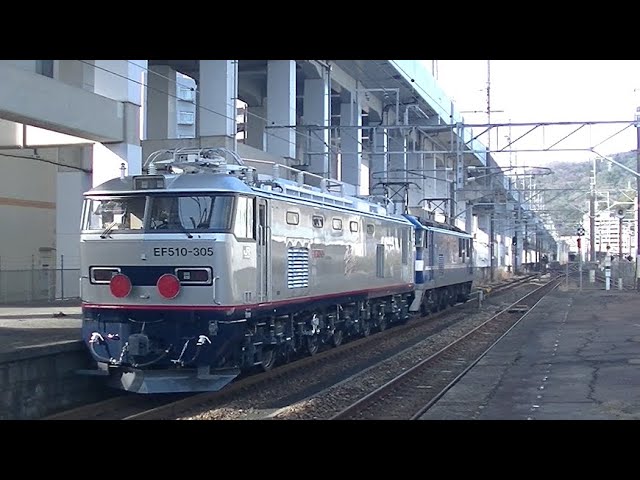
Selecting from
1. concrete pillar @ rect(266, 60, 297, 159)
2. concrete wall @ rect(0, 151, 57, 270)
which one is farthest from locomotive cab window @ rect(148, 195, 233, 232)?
concrete pillar @ rect(266, 60, 297, 159)

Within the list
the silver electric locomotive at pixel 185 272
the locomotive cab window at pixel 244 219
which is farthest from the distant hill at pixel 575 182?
the locomotive cab window at pixel 244 219

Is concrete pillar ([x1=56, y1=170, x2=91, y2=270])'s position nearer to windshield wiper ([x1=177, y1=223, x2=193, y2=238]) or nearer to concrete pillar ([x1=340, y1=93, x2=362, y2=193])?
windshield wiper ([x1=177, y1=223, x2=193, y2=238])

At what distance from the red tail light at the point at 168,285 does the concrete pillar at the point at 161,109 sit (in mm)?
19426

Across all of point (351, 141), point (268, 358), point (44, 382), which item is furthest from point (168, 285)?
point (351, 141)

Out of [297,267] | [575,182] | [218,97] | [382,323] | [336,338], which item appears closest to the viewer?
[297,267]

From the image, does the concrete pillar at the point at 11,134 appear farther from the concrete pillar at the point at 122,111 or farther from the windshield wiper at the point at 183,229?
the windshield wiper at the point at 183,229

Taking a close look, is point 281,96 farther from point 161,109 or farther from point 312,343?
point 312,343

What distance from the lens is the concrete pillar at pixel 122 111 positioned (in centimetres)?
1945

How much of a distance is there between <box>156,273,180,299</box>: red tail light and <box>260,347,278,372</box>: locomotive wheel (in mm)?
2886

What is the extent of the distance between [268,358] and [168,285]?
3.17 m

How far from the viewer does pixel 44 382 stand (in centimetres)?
1176

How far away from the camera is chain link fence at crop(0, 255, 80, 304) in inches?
1031
